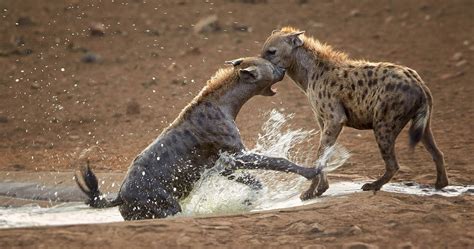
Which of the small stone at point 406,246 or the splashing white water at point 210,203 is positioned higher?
the small stone at point 406,246

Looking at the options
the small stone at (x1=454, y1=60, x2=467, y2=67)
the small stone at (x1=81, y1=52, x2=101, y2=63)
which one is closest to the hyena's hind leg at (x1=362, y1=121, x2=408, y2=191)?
the small stone at (x1=454, y1=60, x2=467, y2=67)

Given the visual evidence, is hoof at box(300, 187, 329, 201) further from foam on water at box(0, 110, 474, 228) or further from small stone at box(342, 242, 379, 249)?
small stone at box(342, 242, 379, 249)

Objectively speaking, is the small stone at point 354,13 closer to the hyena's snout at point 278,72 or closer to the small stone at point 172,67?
the small stone at point 172,67

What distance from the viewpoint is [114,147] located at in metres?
10.9

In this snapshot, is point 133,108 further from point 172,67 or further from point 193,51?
point 193,51

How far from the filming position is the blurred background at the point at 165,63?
10797 mm

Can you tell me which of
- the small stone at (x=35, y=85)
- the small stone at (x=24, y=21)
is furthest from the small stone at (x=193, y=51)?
the small stone at (x=24, y=21)

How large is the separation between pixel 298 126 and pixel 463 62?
10.0ft

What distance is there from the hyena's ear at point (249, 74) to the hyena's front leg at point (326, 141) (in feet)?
2.06

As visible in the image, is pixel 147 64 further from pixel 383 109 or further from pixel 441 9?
pixel 383 109

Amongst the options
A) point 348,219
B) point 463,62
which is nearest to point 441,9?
point 463,62

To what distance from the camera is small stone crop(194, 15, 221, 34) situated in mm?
15664

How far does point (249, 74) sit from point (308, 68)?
0.60m

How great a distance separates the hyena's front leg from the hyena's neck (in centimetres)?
42
